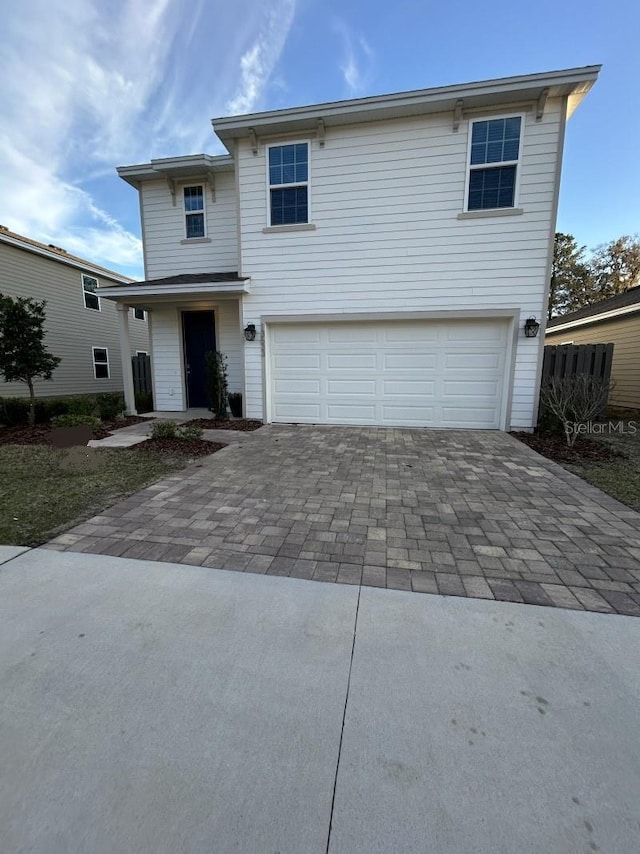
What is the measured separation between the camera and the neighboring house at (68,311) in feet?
39.5

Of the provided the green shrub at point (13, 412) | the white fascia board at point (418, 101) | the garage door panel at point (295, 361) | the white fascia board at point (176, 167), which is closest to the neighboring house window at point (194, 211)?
the white fascia board at point (176, 167)

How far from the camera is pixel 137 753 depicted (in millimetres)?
1419

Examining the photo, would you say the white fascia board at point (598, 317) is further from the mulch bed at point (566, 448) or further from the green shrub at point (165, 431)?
the green shrub at point (165, 431)

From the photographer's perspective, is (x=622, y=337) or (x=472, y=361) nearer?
(x=472, y=361)

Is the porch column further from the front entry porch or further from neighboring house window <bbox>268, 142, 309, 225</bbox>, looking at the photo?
neighboring house window <bbox>268, 142, 309, 225</bbox>

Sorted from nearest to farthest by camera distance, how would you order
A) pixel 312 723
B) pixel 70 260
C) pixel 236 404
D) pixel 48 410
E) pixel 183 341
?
pixel 312 723 < pixel 48 410 < pixel 236 404 < pixel 183 341 < pixel 70 260

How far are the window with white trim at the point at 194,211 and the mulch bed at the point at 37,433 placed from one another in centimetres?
490

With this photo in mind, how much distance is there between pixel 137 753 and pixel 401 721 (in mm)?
1022

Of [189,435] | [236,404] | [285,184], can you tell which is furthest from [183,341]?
[285,184]

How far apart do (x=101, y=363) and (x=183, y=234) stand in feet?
28.1

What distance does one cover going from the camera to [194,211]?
30.6 ft

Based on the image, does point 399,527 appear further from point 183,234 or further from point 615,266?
point 615,266

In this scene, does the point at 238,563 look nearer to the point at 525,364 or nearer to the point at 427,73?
the point at 525,364

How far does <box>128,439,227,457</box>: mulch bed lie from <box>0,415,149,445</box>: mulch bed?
1.40 m
